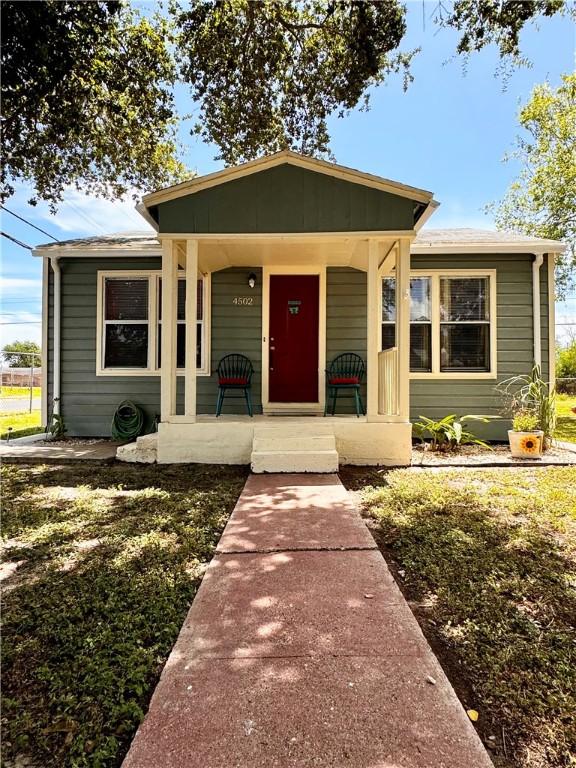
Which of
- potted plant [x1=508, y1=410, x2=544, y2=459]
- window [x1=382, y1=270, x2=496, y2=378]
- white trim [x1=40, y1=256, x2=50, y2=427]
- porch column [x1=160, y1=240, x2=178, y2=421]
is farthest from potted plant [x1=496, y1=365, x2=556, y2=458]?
white trim [x1=40, y1=256, x2=50, y2=427]

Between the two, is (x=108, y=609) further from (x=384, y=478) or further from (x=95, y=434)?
(x=95, y=434)

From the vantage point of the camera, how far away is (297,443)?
173 inches

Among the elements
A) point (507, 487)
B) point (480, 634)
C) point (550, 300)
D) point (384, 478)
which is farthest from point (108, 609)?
point (550, 300)

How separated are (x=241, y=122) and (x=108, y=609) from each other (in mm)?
7413

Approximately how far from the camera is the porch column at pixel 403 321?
4492 mm

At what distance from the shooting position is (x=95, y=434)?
20.3 ft

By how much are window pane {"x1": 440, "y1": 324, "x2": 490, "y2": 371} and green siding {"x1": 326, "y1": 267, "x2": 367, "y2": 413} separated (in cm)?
122

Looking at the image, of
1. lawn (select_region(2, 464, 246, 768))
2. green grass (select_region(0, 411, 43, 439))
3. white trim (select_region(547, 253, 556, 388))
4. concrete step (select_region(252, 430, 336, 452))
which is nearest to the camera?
lawn (select_region(2, 464, 246, 768))

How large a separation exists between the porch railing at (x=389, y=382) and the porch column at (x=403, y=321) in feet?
0.57

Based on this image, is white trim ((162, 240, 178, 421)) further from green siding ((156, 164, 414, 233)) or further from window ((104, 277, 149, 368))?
window ((104, 277, 149, 368))

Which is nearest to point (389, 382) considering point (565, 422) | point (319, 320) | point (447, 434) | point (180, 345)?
point (447, 434)

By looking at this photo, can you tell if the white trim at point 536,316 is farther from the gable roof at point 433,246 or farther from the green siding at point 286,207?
the green siding at point 286,207

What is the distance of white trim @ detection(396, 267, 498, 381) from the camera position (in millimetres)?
5965

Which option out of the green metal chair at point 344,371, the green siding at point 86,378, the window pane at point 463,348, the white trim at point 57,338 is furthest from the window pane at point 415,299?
the white trim at point 57,338
